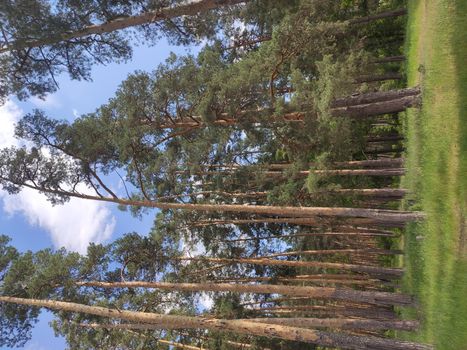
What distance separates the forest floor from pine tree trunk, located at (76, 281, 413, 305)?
1102 mm

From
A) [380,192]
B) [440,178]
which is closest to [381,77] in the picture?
[380,192]

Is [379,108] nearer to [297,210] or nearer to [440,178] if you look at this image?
[440,178]

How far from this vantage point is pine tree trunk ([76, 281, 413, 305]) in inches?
596

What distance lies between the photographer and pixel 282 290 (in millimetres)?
15172

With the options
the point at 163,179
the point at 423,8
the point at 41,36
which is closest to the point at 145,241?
the point at 163,179

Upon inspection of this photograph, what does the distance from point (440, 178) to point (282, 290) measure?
21.0 ft

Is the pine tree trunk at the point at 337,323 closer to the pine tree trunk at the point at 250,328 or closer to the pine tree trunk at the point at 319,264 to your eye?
the pine tree trunk at the point at 250,328

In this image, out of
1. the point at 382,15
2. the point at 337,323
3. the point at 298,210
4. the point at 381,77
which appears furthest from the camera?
the point at 382,15

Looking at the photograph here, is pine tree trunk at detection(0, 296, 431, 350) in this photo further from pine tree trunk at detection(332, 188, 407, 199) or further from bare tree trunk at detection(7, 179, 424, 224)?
pine tree trunk at detection(332, 188, 407, 199)

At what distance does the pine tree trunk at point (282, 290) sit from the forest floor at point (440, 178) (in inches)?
43.4

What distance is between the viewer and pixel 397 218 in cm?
1484

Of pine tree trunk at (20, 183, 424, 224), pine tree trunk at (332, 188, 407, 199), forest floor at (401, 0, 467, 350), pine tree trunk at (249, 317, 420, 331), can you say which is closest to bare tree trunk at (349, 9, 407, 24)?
forest floor at (401, 0, 467, 350)

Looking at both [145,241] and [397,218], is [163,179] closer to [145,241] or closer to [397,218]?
[145,241]

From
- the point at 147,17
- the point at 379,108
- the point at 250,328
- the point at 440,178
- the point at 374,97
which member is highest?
the point at 147,17
